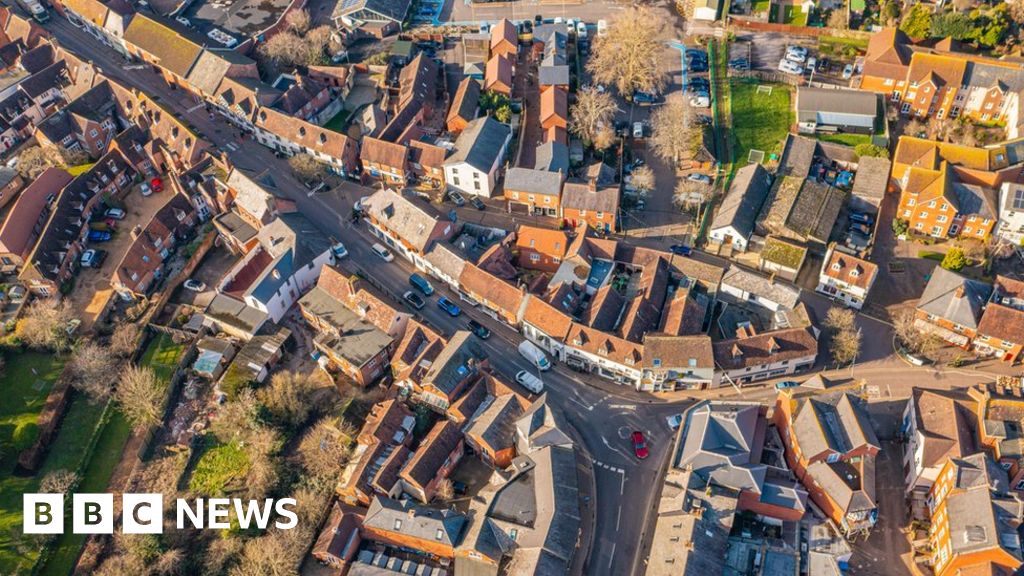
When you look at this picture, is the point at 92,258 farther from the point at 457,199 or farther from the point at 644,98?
the point at 644,98

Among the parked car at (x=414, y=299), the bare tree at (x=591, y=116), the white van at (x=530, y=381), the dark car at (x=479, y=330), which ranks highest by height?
the bare tree at (x=591, y=116)

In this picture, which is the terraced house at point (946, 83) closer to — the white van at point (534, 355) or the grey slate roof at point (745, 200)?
the grey slate roof at point (745, 200)

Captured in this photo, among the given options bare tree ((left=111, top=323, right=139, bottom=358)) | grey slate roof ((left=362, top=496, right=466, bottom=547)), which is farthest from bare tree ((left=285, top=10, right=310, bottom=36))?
grey slate roof ((left=362, top=496, right=466, bottom=547))

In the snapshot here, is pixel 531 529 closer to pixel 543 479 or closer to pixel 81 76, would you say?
pixel 543 479

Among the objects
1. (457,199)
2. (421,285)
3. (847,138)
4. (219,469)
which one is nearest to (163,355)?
(219,469)

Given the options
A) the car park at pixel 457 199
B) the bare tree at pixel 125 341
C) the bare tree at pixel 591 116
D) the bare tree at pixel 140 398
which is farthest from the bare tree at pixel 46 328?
the bare tree at pixel 591 116

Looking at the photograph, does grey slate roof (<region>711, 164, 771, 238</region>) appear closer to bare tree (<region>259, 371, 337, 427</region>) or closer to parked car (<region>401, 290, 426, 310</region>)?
parked car (<region>401, 290, 426, 310</region>)

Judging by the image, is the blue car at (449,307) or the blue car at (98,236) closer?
the blue car at (449,307)
